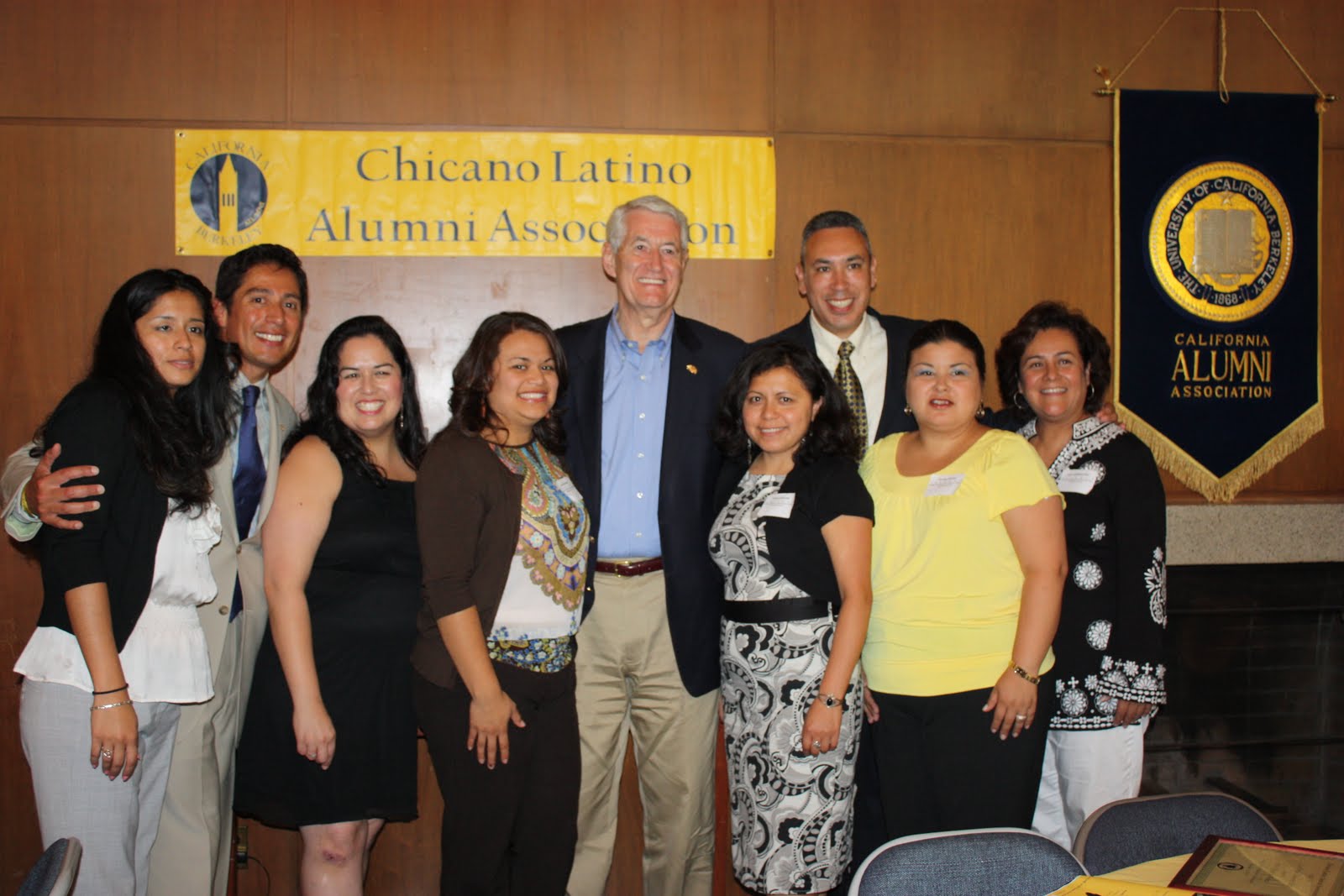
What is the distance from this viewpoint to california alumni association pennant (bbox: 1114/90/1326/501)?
3787mm

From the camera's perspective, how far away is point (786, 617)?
2.41 metres

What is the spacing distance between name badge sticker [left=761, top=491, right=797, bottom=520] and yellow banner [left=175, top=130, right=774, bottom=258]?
145cm

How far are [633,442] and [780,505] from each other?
1.85 feet

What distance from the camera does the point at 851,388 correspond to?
9.77 ft

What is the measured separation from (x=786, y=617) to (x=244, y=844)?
7.48 ft

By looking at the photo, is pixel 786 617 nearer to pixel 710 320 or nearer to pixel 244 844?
pixel 710 320

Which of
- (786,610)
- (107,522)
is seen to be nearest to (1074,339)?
(786,610)

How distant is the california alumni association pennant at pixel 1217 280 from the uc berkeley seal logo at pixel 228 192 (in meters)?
3.23

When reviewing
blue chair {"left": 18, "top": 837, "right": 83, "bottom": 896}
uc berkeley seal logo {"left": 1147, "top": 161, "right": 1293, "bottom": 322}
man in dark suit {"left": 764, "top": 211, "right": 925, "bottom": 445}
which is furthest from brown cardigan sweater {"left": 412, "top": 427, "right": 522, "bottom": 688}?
uc berkeley seal logo {"left": 1147, "top": 161, "right": 1293, "bottom": 322}

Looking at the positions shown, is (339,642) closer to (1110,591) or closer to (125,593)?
(125,593)

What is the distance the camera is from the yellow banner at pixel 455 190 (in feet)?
11.3

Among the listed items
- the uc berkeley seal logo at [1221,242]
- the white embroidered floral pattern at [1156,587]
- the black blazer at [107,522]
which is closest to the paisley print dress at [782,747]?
the white embroidered floral pattern at [1156,587]

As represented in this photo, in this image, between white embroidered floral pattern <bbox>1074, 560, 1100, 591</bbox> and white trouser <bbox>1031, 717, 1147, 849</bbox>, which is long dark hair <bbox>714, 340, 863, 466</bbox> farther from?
white trouser <bbox>1031, 717, 1147, 849</bbox>

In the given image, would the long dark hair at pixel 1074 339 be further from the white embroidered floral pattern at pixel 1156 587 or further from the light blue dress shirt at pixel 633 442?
the light blue dress shirt at pixel 633 442
